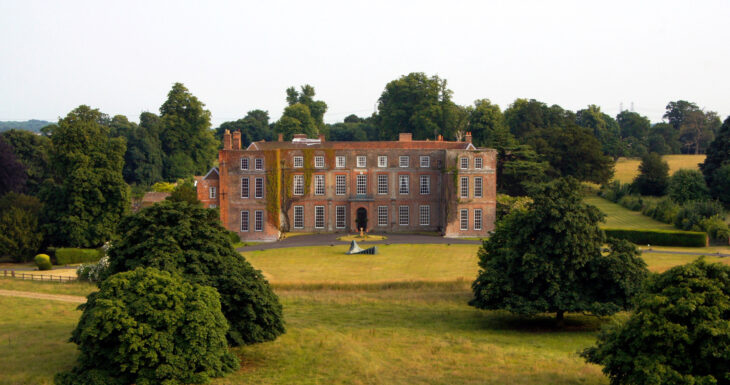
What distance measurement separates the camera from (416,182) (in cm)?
6034

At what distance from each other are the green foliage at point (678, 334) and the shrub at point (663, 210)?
4544cm

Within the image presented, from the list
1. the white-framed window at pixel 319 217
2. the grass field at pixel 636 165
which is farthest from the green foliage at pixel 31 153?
the grass field at pixel 636 165

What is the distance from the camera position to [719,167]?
213ft

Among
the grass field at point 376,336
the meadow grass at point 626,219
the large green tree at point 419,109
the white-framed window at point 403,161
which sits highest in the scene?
the large green tree at point 419,109

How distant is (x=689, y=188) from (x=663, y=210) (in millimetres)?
4722

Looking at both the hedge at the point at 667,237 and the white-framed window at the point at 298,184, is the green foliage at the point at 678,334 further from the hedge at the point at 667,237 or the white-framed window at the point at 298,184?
the white-framed window at the point at 298,184

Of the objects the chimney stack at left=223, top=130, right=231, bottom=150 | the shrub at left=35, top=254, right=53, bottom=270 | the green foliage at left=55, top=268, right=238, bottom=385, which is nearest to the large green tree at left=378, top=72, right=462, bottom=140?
the chimney stack at left=223, top=130, right=231, bottom=150

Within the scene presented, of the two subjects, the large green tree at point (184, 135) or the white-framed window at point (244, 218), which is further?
the large green tree at point (184, 135)

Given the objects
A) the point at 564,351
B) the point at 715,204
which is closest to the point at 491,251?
the point at 564,351

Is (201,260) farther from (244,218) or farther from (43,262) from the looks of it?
(244,218)

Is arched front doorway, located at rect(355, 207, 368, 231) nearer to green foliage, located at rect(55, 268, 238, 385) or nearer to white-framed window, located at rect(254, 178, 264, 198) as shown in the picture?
white-framed window, located at rect(254, 178, 264, 198)

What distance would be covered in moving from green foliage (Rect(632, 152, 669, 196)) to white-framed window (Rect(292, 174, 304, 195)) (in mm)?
39132

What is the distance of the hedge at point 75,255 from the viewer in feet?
157

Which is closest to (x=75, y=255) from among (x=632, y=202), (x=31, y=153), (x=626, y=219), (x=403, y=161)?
(x=403, y=161)
